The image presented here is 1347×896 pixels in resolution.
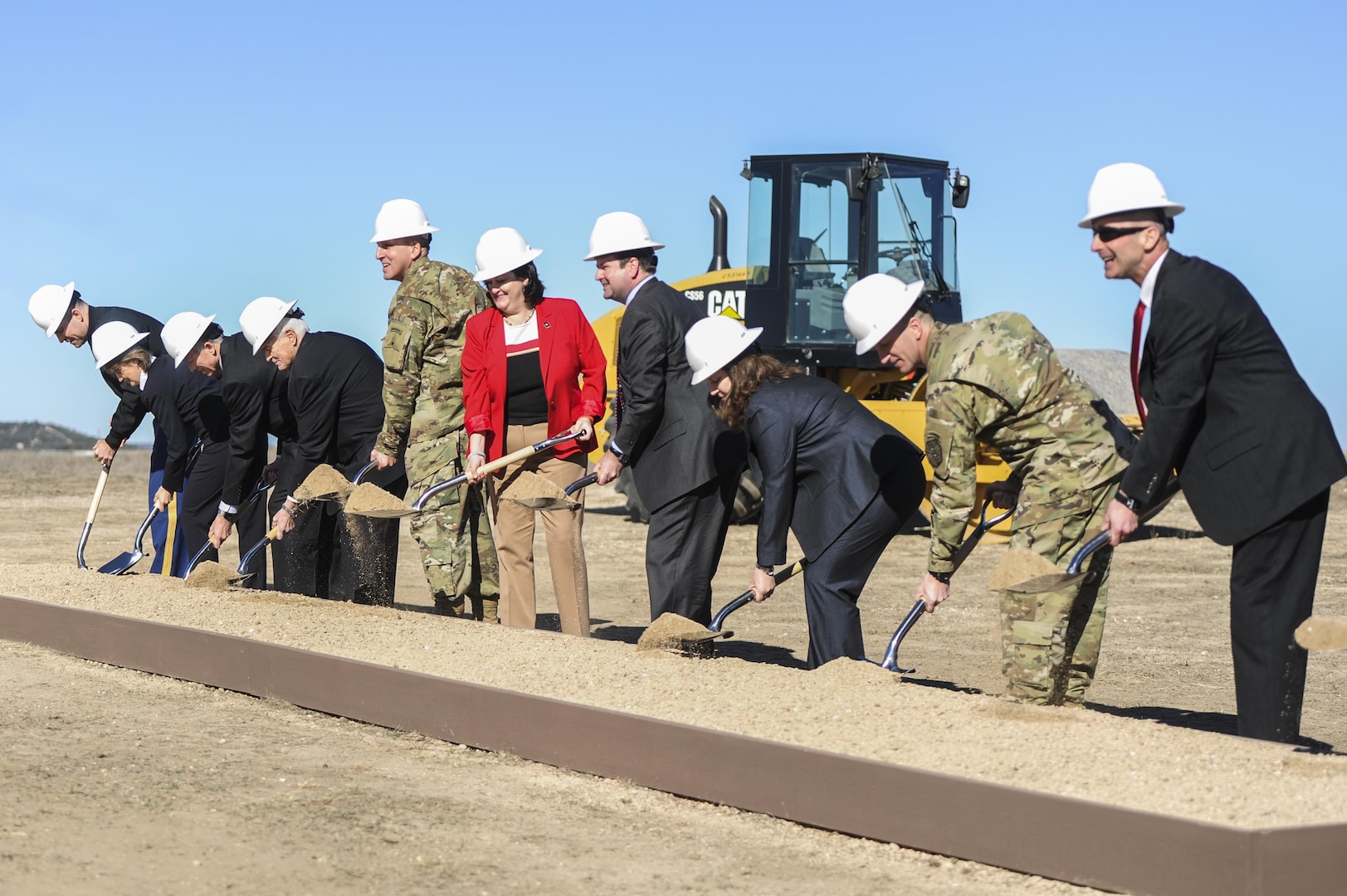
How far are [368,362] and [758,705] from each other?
3614mm

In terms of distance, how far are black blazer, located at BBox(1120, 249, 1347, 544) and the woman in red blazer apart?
2940 millimetres

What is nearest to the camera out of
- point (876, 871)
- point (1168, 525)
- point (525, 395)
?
point (876, 871)

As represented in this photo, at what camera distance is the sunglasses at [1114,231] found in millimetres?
4474

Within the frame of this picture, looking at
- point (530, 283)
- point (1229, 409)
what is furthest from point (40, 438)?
point (1229, 409)

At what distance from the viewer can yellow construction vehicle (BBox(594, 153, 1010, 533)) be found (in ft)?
41.4

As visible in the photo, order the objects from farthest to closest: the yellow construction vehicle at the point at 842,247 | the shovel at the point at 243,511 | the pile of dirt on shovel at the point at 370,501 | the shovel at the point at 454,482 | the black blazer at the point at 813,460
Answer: the yellow construction vehicle at the point at 842,247, the shovel at the point at 243,511, the pile of dirt on shovel at the point at 370,501, the shovel at the point at 454,482, the black blazer at the point at 813,460

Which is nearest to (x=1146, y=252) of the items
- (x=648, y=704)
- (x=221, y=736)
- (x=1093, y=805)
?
(x=1093, y=805)

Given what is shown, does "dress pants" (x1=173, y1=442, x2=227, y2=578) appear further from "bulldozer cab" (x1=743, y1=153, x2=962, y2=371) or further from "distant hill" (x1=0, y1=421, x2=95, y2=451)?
"distant hill" (x1=0, y1=421, x2=95, y2=451)

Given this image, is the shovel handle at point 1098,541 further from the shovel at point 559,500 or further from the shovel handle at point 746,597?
the shovel at point 559,500

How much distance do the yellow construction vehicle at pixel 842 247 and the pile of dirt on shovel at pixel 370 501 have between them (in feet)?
20.2

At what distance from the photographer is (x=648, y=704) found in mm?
5129

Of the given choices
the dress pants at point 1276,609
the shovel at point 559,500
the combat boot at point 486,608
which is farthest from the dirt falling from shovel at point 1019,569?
the combat boot at point 486,608

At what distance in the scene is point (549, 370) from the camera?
6.79 m

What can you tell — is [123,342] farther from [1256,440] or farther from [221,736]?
[1256,440]
